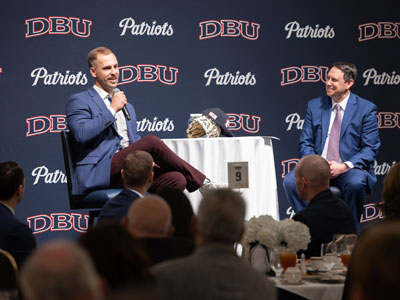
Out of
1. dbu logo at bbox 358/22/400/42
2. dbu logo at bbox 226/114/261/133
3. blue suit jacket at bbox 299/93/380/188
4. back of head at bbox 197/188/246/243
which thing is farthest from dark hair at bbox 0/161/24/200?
dbu logo at bbox 358/22/400/42

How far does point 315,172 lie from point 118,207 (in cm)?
117

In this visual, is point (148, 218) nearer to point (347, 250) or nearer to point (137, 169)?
point (347, 250)

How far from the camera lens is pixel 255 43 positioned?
692 centimetres

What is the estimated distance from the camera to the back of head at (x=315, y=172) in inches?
157

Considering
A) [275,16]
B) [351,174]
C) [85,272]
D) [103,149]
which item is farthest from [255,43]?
[85,272]

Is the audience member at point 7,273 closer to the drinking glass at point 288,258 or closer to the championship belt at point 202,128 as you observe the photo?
the drinking glass at point 288,258

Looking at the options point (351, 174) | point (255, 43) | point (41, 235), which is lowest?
point (41, 235)

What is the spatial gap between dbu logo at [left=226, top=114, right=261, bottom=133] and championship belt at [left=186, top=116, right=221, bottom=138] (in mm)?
1108

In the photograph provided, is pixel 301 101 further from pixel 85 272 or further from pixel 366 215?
pixel 85 272

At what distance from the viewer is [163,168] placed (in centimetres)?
498

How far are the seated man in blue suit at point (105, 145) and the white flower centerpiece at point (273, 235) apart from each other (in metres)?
1.75

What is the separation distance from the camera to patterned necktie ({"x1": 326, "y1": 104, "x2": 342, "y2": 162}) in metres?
5.89

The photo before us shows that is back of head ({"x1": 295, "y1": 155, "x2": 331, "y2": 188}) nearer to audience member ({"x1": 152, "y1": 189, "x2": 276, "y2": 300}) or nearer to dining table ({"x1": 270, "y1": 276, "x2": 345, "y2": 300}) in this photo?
dining table ({"x1": 270, "y1": 276, "x2": 345, "y2": 300})

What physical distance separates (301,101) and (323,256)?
3969mm
